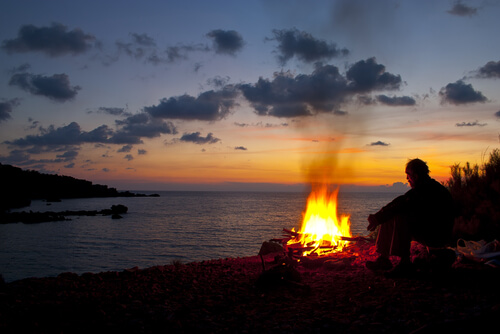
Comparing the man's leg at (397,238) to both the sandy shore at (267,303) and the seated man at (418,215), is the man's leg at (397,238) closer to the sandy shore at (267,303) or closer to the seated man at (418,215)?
the seated man at (418,215)

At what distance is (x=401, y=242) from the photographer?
264 inches

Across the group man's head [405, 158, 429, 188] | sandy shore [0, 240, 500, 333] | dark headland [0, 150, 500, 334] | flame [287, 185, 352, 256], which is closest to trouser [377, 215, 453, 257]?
dark headland [0, 150, 500, 334]

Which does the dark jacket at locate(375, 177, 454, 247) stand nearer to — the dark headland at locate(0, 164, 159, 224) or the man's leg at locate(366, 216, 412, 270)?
the man's leg at locate(366, 216, 412, 270)

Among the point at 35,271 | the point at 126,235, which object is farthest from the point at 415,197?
the point at 126,235

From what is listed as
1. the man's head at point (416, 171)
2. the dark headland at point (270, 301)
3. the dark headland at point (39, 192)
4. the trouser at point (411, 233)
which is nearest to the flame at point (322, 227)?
the dark headland at point (270, 301)

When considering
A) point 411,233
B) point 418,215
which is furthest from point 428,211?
point 411,233

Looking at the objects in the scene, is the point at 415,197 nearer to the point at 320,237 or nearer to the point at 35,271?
the point at 320,237

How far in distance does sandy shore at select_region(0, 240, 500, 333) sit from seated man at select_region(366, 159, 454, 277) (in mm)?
547

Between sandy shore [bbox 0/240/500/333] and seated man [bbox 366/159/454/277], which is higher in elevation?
seated man [bbox 366/159/454/277]

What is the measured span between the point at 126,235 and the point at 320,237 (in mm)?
30207

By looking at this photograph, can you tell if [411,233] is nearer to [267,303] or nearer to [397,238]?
[397,238]

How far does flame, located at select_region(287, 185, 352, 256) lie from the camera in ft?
32.3

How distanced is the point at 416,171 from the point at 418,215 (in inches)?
32.8

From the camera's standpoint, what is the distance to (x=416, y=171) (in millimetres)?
6719
